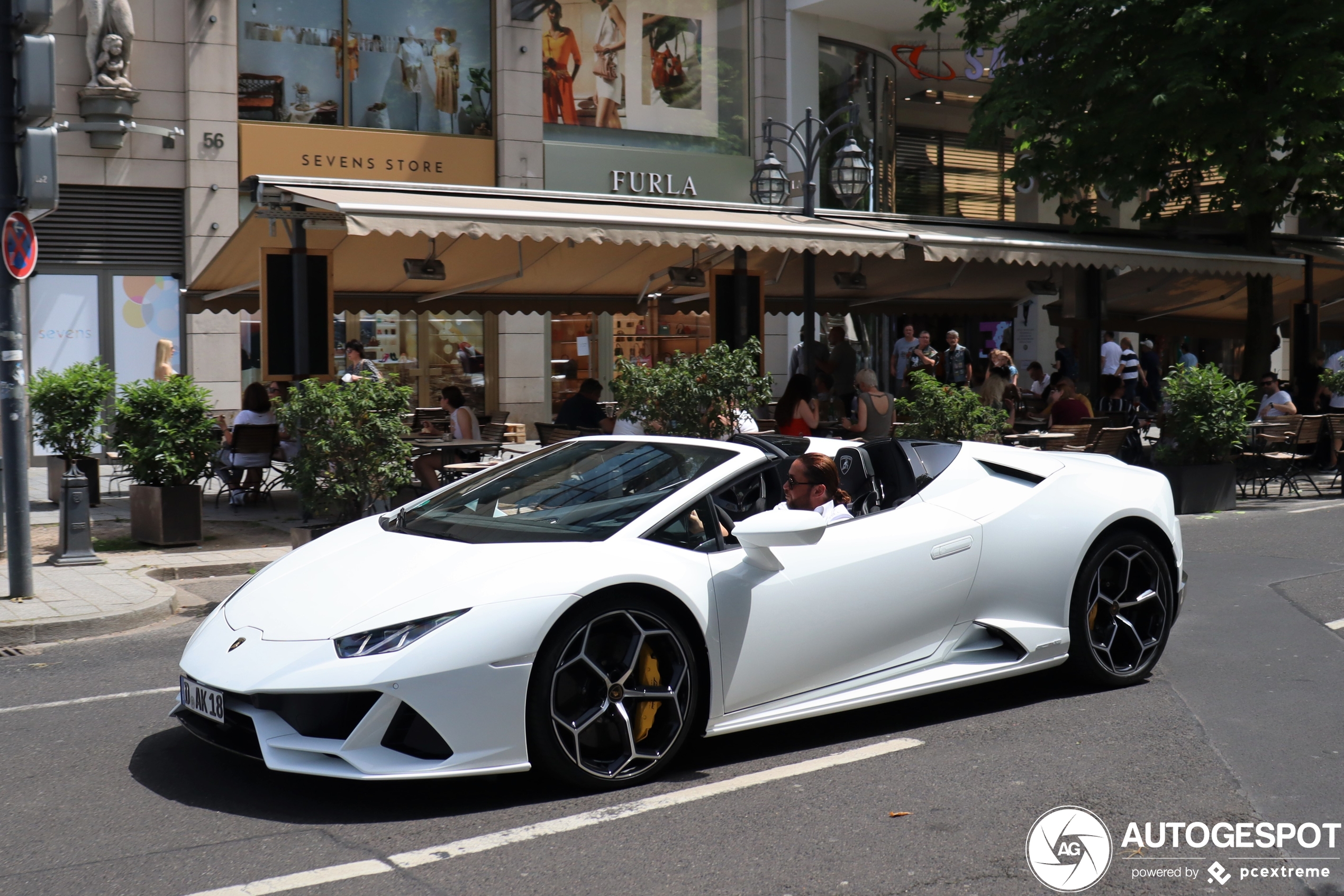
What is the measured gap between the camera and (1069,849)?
400 cm

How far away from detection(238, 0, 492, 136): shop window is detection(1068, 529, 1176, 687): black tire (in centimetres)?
1687

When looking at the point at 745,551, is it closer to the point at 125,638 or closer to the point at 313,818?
the point at 313,818

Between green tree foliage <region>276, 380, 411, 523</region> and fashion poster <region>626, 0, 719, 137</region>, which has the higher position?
fashion poster <region>626, 0, 719, 137</region>

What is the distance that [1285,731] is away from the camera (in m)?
5.29

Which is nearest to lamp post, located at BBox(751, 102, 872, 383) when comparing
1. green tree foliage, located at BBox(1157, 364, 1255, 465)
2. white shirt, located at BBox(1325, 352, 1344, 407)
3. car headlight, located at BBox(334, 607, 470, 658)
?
green tree foliage, located at BBox(1157, 364, 1255, 465)

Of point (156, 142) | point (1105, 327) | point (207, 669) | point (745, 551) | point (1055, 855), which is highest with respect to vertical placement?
point (156, 142)

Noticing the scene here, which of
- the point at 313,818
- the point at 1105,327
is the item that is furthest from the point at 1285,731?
the point at 1105,327

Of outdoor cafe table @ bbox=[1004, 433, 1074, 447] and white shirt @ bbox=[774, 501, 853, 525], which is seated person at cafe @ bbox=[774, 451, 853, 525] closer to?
white shirt @ bbox=[774, 501, 853, 525]

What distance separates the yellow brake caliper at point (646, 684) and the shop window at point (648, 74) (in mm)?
18865

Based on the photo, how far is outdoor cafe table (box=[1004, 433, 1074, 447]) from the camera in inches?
540

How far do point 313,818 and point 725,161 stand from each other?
21.0 meters

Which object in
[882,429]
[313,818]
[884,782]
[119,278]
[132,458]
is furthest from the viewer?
[119,278]

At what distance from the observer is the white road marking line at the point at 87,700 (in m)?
5.79

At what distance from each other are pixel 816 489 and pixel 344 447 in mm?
5499
